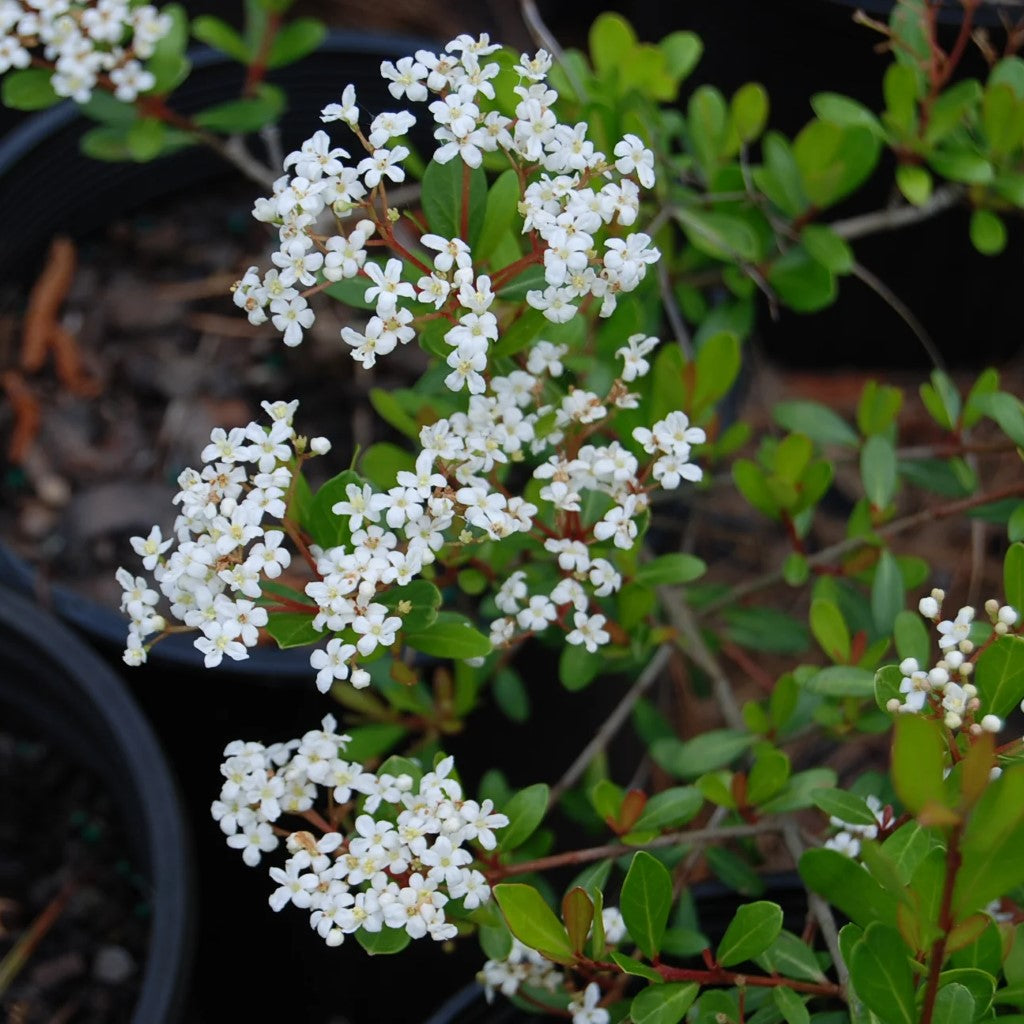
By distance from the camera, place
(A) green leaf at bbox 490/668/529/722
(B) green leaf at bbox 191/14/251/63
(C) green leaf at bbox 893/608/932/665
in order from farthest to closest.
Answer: (B) green leaf at bbox 191/14/251/63
(A) green leaf at bbox 490/668/529/722
(C) green leaf at bbox 893/608/932/665

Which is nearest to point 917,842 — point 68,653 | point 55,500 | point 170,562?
point 170,562

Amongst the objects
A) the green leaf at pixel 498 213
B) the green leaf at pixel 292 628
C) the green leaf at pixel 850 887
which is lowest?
the green leaf at pixel 850 887

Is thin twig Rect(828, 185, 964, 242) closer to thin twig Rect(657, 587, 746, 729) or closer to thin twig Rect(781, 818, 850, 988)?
thin twig Rect(657, 587, 746, 729)

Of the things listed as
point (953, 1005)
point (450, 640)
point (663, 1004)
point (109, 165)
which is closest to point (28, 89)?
point (109, 165)

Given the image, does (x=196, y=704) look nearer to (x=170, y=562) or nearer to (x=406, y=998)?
(x=406, y=998)

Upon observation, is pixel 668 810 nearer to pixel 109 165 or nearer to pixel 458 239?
pixel 458 239

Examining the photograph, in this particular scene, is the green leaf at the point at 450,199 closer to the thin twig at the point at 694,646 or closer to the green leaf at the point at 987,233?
the thin twig at the point at 694,646

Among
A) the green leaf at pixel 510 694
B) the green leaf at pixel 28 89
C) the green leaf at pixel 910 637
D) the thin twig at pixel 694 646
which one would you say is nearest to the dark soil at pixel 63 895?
the green leaf at pixel 510 694

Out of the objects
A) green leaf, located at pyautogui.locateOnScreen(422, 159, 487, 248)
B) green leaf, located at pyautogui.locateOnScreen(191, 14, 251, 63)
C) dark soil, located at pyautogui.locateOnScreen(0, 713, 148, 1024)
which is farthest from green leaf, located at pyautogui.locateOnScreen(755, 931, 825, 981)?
green leaf, located at pyautogui.locateOnScreen(191, 14, 251, 63)
